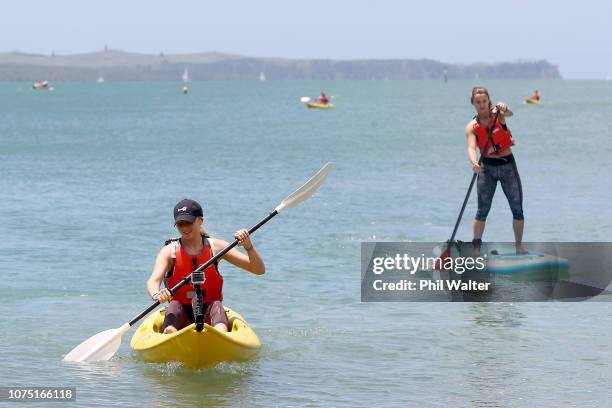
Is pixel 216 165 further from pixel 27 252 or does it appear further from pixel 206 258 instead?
pixel 206 258

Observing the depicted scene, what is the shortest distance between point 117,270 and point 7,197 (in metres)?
12.0

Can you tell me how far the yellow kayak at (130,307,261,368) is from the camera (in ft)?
34.0

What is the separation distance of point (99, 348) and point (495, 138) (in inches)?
210

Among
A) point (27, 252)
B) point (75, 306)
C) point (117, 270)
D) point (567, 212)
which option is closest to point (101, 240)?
point (27, 252)

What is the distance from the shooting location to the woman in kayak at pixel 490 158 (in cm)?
1411

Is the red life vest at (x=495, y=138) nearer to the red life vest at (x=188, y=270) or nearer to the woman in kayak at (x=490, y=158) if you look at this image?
the woman in kayak at (x=490, y=158)

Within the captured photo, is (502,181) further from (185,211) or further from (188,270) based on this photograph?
(185,211)

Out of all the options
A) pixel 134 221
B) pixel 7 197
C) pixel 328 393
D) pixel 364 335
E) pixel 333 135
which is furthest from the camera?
pixel 333 135

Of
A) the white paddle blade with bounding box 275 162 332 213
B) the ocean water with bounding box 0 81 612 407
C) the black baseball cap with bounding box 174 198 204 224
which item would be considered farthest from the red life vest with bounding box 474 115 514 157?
the black baseball cap with bounding box 174 198 204 224

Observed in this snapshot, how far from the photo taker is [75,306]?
14570 mm

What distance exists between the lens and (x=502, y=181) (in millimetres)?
14453

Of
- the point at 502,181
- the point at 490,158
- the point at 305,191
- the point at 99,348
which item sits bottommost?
the point at 99,348

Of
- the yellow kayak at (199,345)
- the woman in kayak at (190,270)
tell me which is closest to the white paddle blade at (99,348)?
the yellow kayak at (199,345)

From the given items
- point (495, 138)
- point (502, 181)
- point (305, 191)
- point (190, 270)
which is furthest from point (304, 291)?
point (190, 270)
